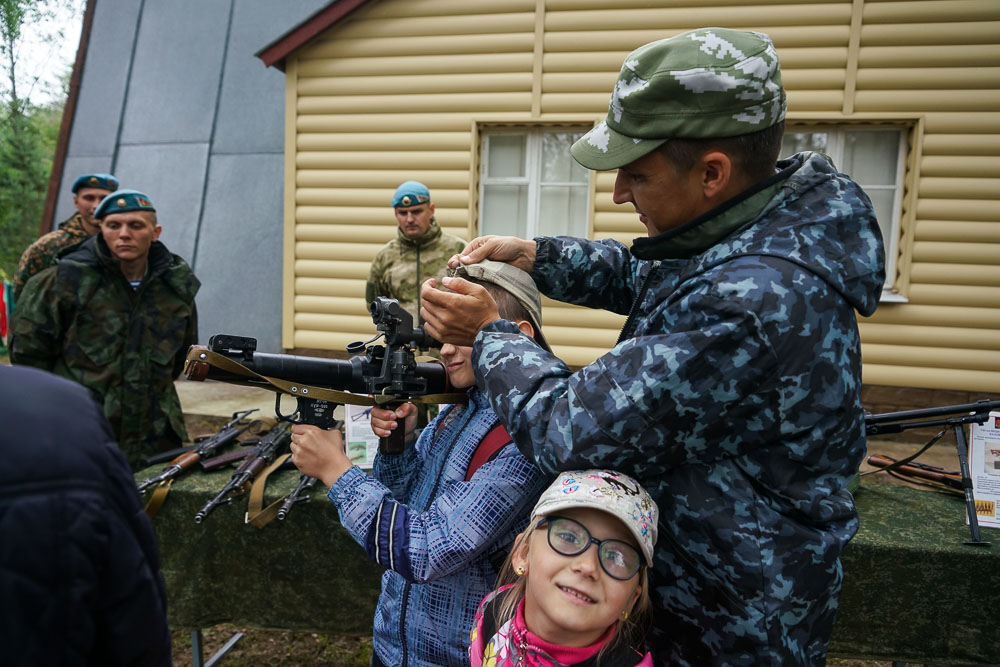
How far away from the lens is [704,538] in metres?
1.23

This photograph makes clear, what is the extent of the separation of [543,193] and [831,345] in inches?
247

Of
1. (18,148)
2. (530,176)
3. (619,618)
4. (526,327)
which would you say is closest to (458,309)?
(526,327)

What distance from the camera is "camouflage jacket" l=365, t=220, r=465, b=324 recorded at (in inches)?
219

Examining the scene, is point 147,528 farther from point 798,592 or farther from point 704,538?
point 798,592

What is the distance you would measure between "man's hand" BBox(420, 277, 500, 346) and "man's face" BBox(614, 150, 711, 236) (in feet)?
1.28

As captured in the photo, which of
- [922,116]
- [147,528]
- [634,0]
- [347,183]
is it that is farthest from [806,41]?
[147,528]

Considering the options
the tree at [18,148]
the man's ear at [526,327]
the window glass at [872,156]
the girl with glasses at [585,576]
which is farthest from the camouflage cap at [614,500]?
the tree at [18,148]

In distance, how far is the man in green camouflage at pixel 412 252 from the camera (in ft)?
17.8

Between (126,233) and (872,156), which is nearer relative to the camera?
(126,233)

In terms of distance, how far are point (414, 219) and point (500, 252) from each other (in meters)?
3.78

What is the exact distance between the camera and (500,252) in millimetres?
1826

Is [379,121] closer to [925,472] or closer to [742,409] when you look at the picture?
[925,472]

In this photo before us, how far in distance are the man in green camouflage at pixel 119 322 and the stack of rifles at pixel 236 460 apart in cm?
89

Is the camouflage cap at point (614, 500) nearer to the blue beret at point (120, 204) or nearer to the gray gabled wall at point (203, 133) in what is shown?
the blue beret at point (120, 204)
